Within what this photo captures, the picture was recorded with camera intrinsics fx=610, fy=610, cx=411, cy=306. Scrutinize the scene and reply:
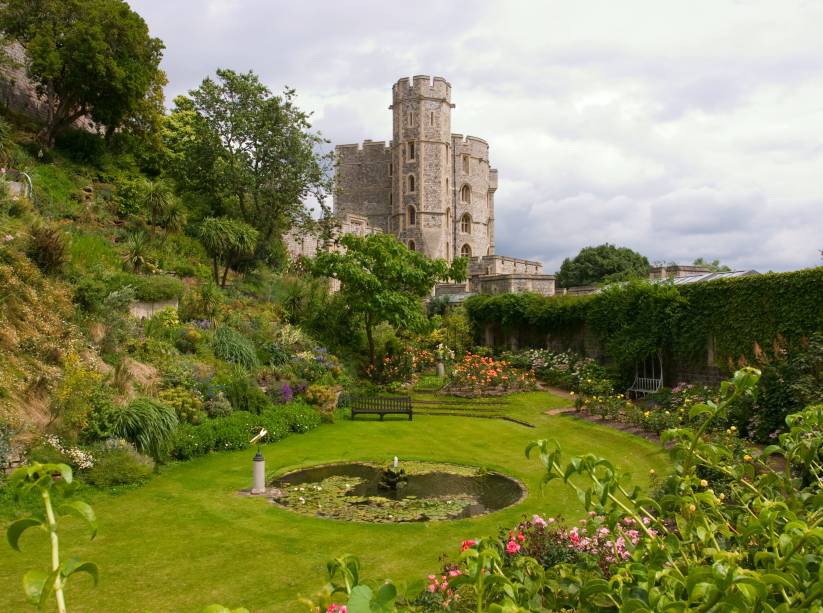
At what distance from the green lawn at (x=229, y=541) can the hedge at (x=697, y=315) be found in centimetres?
437

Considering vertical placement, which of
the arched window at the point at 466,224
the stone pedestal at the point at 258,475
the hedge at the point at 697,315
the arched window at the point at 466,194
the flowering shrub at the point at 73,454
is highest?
the arched window at the point at 466,194

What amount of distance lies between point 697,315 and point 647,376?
9.40ft

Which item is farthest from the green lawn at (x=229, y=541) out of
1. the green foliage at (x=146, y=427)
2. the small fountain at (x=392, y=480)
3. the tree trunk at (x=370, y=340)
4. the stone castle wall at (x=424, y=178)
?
the stone castle wall at (x=424, y=178)

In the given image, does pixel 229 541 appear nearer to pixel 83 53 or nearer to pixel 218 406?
pixel 218 406

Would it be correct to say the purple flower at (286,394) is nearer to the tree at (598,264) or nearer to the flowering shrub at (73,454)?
the flowering shrub at (73,454)

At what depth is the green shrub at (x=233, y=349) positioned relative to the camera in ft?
49.5

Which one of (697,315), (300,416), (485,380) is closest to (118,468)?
(300,416)

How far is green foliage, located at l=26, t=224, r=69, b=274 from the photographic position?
12.2m

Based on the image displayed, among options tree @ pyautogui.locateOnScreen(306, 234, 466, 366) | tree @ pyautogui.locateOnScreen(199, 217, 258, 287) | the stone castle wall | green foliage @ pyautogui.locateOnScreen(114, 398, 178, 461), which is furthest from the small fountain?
the stone castle wall

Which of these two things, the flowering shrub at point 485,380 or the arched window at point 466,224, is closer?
the flowering shrub at point 485,380

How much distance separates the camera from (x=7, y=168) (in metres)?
17.5

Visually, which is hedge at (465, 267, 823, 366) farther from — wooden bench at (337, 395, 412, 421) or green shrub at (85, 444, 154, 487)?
green shrub at (85, 444, 154, 487)

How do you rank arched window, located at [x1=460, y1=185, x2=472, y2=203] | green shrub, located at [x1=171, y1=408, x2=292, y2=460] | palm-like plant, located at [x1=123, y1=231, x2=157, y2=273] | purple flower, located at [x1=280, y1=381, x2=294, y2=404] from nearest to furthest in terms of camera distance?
1. green shrub, located at [x1=171, y1=408, x2=292, y2=460]
2. purple flower, located at [x1=280, y1=381, x2=294, y2=404]
3. palm-like plant, located at [x1=123, y1=231, x2=157, y2=273]
4. arched window, located at [x1=460, y1=185, x2=472, y2=203]

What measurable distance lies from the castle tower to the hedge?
2736 centimetres
